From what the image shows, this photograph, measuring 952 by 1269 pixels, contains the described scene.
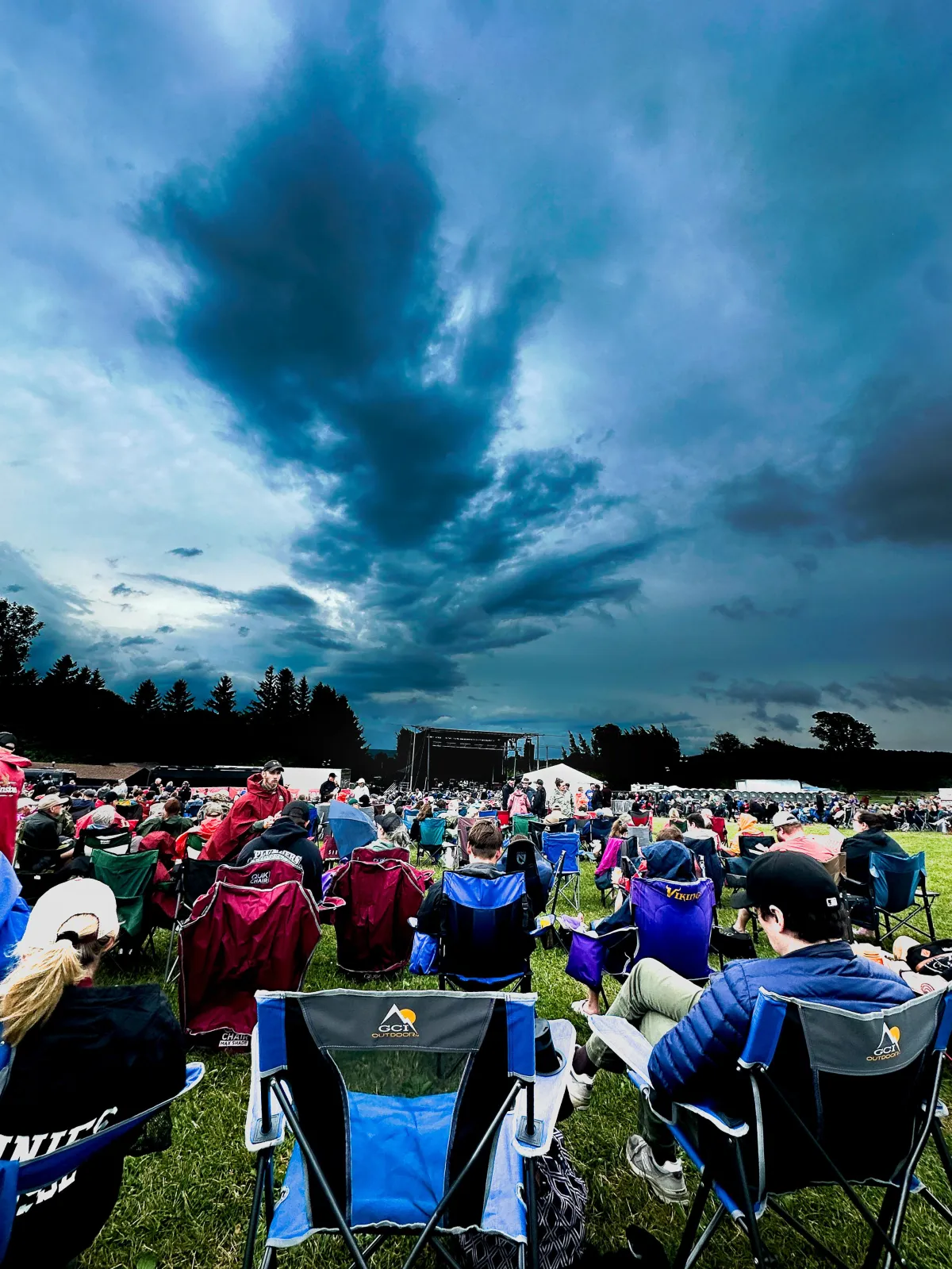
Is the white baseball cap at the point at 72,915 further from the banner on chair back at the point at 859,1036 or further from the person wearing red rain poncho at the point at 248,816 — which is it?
the person wearing red rain poncho at the point at 248,816

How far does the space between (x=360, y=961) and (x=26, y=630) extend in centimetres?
A: 7799

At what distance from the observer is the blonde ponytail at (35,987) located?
1.49m

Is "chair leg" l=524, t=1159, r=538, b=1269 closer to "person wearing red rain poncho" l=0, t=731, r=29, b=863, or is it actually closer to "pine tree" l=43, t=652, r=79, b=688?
"person wearing red rain poncho" l=0, t=731, r=29, b=863

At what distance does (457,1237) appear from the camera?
2.22 m

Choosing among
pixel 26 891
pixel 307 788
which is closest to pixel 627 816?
pixel 26 891

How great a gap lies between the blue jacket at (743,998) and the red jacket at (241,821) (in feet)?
15.9

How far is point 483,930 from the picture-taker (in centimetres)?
378

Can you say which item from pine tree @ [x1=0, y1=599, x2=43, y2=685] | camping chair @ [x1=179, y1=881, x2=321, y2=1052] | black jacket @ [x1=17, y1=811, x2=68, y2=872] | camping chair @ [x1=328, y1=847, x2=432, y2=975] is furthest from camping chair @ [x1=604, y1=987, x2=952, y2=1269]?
pine tree @ [x1=0, y1=599, x2=43, y2=685]

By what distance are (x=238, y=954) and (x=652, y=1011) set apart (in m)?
2.55

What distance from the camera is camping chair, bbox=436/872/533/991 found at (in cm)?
377

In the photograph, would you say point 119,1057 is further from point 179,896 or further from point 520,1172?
point 179,896

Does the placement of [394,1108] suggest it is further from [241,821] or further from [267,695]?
[267,695]

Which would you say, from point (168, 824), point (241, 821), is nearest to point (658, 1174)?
point (241, 821)

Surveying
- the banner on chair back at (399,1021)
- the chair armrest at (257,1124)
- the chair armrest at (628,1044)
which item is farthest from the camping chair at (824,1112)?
the chair armrest at (257,1124)
